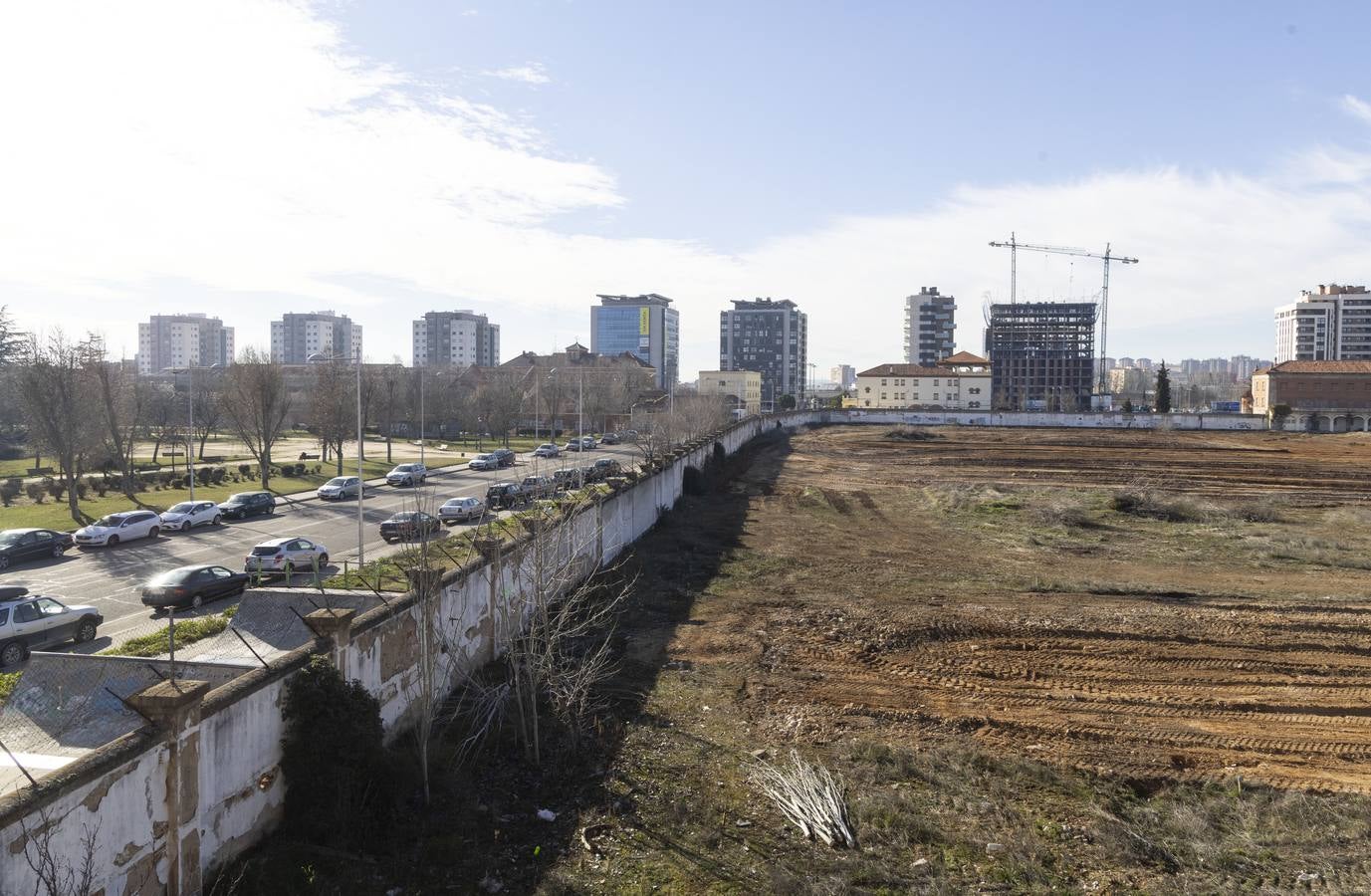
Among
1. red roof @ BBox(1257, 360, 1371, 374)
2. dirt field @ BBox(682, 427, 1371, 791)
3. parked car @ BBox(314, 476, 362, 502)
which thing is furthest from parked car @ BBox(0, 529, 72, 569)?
red roof @ BBox(1257, 360, 1371, 374)

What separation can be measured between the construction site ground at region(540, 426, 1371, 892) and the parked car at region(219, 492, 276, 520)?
57.3ft

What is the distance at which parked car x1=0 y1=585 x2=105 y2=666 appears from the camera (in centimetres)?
1748

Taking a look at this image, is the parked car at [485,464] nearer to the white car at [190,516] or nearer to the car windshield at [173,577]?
the white car at [190,516]

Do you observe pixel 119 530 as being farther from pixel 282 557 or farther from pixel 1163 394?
pixel 1163 394

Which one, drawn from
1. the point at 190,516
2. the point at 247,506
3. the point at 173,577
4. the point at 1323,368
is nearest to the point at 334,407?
the point at 247,506

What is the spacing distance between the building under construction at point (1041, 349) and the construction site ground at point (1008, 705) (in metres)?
135

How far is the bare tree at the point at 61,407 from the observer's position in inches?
1510

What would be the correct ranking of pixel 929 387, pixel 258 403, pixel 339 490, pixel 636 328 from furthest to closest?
pixel 636 328 < pixel 929 387 < pixel 258 403 < pixel 339 490

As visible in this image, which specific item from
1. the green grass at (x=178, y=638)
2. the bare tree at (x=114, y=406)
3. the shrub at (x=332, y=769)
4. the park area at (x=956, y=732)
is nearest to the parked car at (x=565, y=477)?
the park area at (x=956, y=732)

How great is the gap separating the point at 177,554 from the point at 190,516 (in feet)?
19.3

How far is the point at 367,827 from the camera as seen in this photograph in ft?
36.7

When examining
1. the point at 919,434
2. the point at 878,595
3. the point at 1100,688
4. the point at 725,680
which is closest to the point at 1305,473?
the point at 919,434

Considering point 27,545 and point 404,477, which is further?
point 404,477

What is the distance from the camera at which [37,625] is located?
1783 cm
